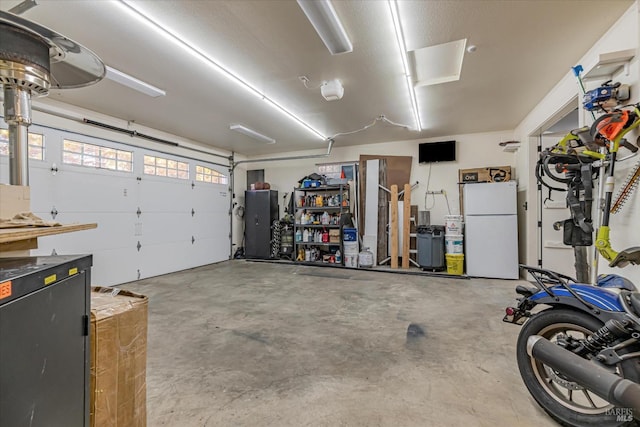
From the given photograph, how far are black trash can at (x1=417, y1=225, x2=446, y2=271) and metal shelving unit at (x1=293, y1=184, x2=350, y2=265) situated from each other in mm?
1776

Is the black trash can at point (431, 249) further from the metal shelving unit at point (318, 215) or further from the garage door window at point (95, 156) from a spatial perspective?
the garage door window at point (95, 156)

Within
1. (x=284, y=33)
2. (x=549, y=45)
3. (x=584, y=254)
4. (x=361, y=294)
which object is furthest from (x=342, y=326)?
(x=549, y=45)

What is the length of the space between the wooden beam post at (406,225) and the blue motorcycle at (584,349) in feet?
13.8

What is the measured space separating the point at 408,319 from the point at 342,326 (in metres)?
0.80

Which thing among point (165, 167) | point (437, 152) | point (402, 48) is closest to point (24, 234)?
point (402, 48)

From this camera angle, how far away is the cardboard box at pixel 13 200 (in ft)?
3.73

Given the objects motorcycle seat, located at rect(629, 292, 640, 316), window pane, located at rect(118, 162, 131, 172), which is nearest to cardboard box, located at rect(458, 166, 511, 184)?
motorcycle seat, located at rect(629, 292, 640, 316)

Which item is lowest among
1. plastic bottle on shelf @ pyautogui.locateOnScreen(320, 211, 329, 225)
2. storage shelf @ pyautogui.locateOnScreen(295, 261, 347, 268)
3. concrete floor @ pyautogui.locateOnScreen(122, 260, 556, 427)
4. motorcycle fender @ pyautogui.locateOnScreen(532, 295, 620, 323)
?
concrete floor @ pyautogui.locateOnScreen(122, 260, 556, 427)

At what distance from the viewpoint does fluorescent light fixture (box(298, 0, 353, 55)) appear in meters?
2.08

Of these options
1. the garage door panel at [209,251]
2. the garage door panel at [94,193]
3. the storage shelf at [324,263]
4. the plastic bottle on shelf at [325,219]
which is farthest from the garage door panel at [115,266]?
the plastic bottle on shelf at [325,219]

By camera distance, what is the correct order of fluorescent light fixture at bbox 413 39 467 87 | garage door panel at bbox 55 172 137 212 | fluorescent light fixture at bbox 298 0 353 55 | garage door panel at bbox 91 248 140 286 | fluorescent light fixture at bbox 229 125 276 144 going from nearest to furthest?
fluorescent light fixture at bbox 298 0 353 55 < fluorescent light fixture at bbox 413 39 467 87 < garage door panel at bbox 55 172 137 212 < garage door panel at bbox 91 248 140 286 < fluorescent light fixture at bbox 229 125 276 144

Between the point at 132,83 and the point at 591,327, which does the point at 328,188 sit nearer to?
the point at 132,83

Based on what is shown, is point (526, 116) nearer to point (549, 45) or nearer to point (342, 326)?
point (549, 45)

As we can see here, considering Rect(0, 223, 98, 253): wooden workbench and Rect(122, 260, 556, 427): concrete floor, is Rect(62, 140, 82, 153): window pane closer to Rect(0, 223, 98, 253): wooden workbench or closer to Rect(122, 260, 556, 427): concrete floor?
Rect(122, 260, 556, 427): concrete floor
